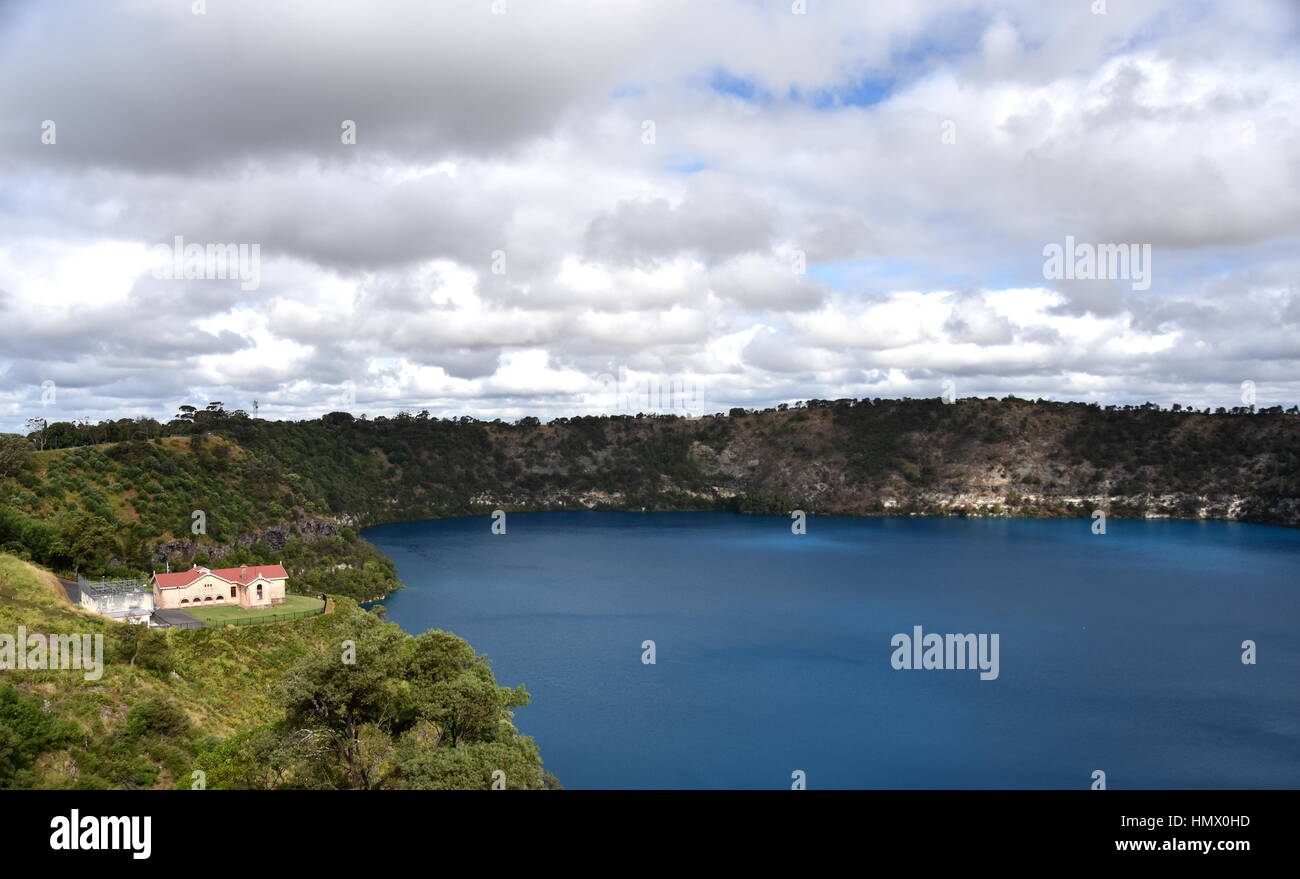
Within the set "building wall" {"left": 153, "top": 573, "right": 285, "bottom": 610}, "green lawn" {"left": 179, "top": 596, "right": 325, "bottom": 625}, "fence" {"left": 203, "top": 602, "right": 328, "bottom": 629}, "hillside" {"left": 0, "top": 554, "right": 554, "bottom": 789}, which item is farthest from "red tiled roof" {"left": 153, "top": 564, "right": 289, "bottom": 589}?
"hillside" {"left": 0, "top": 554, "right": 554, "bottom": 789}

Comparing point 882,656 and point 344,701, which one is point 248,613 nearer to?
point 344,701

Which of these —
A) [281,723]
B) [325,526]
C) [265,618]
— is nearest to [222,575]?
[265,618]

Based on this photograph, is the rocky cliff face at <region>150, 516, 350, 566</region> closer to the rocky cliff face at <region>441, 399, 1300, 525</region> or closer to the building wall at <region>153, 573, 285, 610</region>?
the building wall at <region>153, 573, 285, 610</region>

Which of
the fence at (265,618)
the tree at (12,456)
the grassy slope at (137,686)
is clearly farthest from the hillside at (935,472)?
the grassy slope at (137,686)

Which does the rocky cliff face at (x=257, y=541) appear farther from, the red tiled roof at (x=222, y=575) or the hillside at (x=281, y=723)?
the hillside at (x=281, y=723)

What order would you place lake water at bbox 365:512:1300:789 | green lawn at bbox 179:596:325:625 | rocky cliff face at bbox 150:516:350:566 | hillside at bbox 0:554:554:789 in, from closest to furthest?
1. hillside at bbox 0:554:554:789
2. lake water at bbox 365:512:1300:789
3. green lawn at bbox 179:596:325:625
4. rocky cliff face at bbox 150:516:350:566
